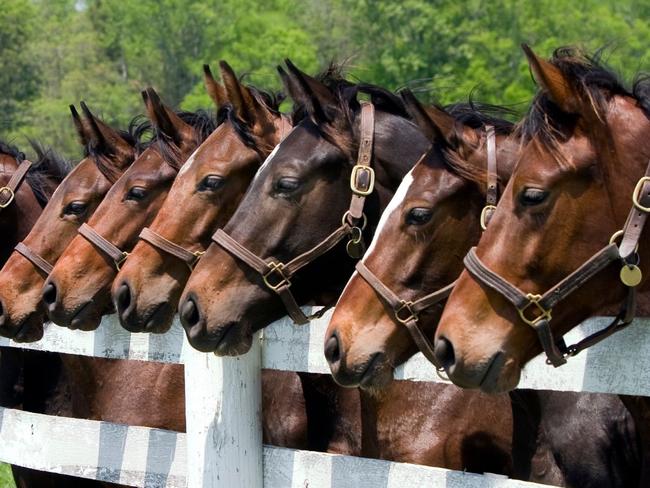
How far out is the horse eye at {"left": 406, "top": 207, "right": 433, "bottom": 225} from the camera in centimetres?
444

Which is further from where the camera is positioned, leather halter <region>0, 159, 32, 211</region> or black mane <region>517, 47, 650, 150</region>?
leather halter <region>0, 159, 32, 211</region>

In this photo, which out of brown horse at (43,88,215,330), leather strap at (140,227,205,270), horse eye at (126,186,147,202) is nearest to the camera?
leather strap at (140,227,205,270)

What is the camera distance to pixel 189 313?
4.80 meters

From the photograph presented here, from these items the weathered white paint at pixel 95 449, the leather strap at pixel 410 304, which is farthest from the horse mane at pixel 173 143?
the leather strap at pixel 410 304

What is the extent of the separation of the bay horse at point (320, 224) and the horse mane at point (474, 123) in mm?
271

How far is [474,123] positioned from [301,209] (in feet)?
2.79

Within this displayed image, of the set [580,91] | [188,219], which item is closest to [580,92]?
[580,91]

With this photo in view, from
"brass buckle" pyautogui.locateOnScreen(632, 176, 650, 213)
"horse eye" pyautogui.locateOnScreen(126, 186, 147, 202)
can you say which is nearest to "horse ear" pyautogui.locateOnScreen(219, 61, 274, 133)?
"horse eye" pyautogui.locateOnScreen(126, 186, 147, 202)

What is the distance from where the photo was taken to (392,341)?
14.2ft

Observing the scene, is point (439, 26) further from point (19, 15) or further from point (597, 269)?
point (597, 269)

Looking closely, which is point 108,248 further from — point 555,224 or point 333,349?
point 555,224

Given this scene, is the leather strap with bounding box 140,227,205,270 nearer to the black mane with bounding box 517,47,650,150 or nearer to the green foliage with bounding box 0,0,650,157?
the black mane with bounding box 517,47,650,150

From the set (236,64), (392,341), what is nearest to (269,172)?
(392,341)

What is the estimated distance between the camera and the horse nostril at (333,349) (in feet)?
14.0
